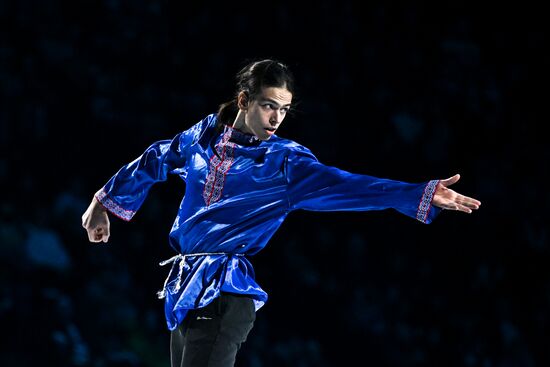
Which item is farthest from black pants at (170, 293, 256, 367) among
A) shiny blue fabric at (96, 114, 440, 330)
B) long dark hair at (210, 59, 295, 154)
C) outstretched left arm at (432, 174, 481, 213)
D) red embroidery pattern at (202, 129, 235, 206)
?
outstretched left arm at (432, 174, 481, 213)

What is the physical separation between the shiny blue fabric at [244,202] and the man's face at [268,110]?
3cm

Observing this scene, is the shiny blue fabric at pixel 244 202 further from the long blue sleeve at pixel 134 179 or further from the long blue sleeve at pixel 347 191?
the long blue sleeve at pixel 134 179

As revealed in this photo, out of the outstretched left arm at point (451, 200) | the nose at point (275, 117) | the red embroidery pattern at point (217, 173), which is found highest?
the nose at point (275, 117)

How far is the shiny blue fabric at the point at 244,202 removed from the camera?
6.69 ft

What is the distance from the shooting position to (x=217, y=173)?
2141 mm

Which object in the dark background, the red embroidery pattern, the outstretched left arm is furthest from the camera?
the dark background

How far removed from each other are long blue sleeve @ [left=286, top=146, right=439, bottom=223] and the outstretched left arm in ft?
0.05

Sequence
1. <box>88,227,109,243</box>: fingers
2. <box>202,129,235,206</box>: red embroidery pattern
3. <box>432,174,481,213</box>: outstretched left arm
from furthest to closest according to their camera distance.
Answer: <box>88,227,109,243</box>: fingers, <box>202,129,235,206</box>: red embroidery pattern, <box>432,174,481,213</box>: outstretched left arm

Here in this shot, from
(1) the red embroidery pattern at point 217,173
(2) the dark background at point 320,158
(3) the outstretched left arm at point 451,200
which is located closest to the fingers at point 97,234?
(1) the red embroidery pattern at point 217,173

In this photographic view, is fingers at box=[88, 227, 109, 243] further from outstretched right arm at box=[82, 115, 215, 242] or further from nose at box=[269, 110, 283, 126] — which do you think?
nose at box=[269, 110, 283, 126]

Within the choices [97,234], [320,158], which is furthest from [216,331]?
[320,158]

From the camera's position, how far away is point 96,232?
239cm

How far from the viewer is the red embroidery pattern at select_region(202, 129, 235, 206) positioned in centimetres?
A: 213

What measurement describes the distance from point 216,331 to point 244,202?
1.09 ft
